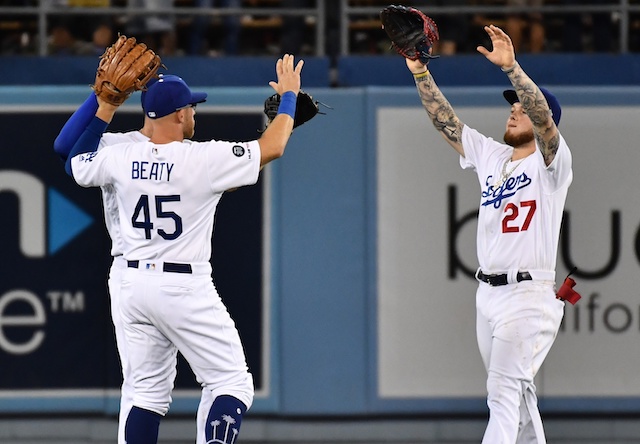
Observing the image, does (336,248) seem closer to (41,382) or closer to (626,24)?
(41,382)

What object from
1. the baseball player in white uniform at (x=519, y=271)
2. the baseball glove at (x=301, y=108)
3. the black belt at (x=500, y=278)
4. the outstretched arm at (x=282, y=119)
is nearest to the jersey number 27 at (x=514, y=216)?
the baseball player in white uniform at (x=519, y=271)

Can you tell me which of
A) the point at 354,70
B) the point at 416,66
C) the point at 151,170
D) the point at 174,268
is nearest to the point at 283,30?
the point at 354,70

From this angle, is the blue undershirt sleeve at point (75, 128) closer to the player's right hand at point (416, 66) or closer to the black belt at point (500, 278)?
the player's right hand at point (416, 66)

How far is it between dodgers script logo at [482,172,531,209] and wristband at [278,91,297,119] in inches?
Result: 42.3

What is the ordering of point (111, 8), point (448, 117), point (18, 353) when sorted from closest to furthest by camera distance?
point (448, 117) < point (18, 353) < point (111, 8)

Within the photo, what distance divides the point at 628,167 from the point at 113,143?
119 inches

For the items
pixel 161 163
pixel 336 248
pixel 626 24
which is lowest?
pixel 336 248

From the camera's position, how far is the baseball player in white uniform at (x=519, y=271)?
210 inches

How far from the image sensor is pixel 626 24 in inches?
290

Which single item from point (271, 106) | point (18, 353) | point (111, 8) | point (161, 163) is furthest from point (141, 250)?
point (111, 8)

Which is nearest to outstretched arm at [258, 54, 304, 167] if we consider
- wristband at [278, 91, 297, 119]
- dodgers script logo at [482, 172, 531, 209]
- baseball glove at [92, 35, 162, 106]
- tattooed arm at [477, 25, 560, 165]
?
wristband at [278, 91, 297, 119]

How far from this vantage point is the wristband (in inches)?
195

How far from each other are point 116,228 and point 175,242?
1.74 feet

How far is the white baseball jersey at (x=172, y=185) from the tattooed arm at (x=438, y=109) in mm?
1184
